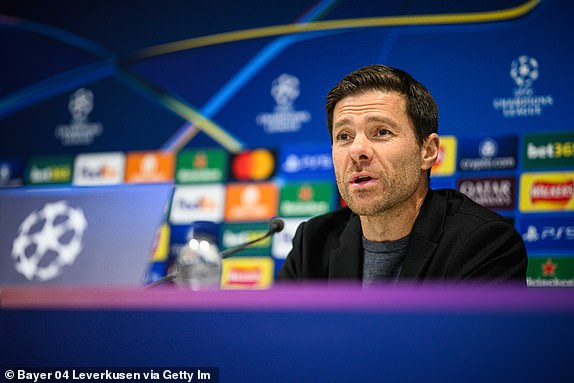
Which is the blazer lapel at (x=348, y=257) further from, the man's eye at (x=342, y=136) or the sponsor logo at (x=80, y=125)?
the sponsor logo at (x=80, y=125)

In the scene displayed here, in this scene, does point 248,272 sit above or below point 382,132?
below

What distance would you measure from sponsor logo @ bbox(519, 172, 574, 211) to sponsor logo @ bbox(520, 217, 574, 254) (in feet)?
0.18

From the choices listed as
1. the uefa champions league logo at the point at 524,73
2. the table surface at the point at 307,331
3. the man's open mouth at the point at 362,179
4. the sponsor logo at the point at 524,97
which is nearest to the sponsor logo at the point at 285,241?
the sponsor logo at the point at 524,97

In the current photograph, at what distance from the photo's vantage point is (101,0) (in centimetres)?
457

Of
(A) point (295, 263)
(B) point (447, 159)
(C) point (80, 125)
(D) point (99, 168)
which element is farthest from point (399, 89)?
(C) point (80, 125)

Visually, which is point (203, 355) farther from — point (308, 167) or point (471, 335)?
point (308, 167)

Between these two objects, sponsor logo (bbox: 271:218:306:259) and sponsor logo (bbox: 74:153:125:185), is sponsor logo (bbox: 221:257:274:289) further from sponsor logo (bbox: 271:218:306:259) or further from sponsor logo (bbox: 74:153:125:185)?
sponsor logo (bbox: 74:153:125:185)

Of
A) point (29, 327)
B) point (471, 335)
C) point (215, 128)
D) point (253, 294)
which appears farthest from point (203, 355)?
point (215, 128)

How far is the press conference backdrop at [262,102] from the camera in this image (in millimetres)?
3447

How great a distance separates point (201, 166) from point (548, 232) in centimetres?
187

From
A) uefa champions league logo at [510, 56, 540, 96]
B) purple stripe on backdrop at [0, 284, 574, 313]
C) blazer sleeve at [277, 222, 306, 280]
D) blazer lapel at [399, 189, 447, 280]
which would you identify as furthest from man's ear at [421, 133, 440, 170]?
uefa champions league logo at [510, 56, 540, 96]

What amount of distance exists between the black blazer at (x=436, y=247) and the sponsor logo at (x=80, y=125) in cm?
246

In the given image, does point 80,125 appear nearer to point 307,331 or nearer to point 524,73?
point 524,73

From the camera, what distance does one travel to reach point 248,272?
12.8 ft
